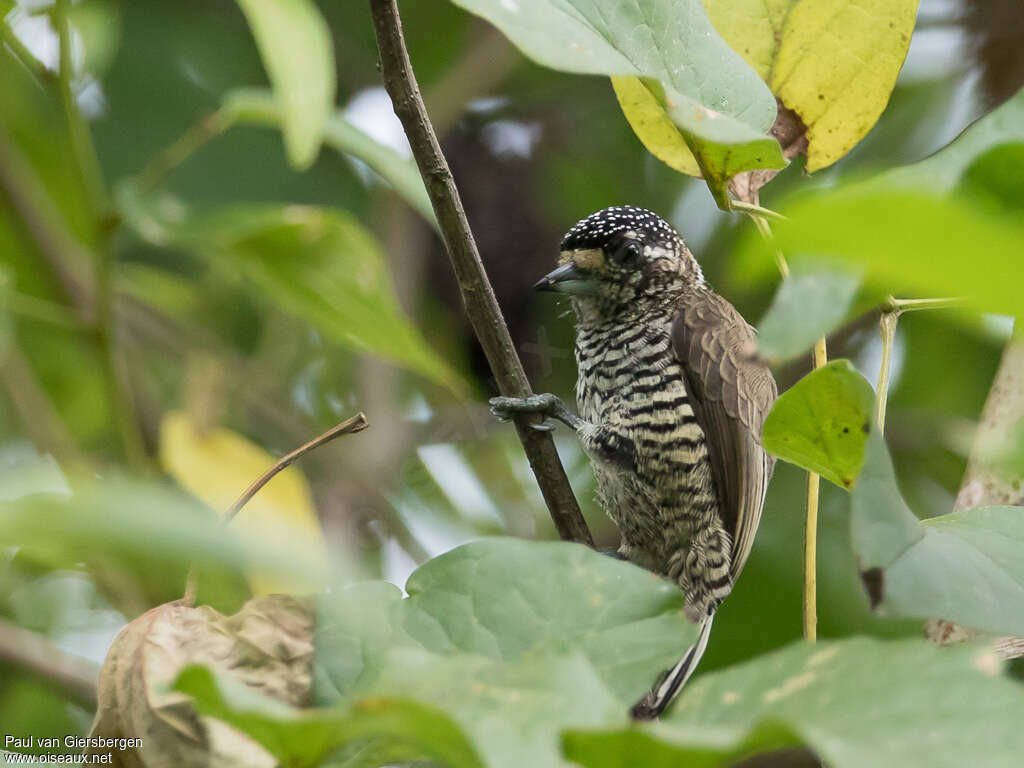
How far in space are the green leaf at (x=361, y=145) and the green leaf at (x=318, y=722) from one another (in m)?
1.53

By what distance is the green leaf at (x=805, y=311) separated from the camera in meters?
0.68

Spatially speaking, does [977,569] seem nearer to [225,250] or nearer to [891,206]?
[891,206]

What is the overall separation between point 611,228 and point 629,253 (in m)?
0.08

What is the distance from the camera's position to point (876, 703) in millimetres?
757

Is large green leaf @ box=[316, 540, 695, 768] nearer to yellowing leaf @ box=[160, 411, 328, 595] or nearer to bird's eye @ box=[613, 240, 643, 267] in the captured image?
yellowing leaf @ box=[160, 411, 328, 595]

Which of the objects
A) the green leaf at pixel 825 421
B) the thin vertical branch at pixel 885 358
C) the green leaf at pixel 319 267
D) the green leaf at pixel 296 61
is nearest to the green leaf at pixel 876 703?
the green leaf at pixel 825 421

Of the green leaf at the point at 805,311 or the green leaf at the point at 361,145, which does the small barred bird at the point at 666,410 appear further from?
the green leaf at the point at 805,311

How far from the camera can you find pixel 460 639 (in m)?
1.13

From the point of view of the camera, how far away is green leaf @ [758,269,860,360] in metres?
0.68

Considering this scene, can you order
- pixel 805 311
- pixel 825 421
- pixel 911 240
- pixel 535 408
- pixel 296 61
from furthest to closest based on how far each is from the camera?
pixel 535 408 → pixel 296 61 → pixel 825 421 → pixel 805 311 → pixel 911 240

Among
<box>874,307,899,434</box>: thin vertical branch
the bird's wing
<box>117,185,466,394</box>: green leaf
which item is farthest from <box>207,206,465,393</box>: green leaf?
<box>874,307,899,434</box>: thin vertical branch

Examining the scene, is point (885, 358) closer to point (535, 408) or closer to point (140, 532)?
point (535, 408)

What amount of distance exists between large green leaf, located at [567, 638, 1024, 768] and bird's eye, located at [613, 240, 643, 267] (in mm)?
2122

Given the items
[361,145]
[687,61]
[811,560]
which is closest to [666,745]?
[687,61]
